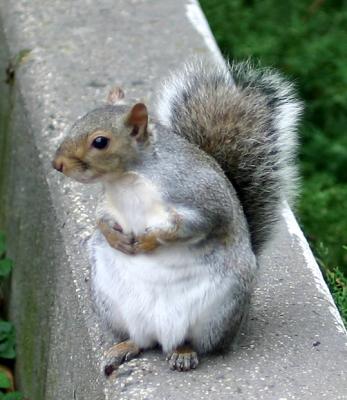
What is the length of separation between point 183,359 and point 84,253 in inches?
19.5

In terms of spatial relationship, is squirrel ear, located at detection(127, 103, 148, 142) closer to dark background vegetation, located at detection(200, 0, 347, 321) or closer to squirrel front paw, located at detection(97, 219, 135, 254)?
squirrel front paw, located at detection(97, 219, 135, 254)

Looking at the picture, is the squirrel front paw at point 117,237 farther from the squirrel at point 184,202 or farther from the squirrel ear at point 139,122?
the squirrel ear at point 139,122

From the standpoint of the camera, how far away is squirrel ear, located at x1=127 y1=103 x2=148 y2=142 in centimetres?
225

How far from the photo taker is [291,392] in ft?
7.56

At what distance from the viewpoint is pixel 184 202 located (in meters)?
2.26

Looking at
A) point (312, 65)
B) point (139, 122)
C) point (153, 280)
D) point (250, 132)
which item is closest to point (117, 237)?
point (153, 280)

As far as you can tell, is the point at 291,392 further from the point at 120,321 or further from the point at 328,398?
the point at 120,321

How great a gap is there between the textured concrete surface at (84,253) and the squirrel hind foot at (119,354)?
2cm

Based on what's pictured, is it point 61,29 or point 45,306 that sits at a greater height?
point 61,29

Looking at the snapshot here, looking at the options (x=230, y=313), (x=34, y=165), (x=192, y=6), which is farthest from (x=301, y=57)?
(x=230, y=313)

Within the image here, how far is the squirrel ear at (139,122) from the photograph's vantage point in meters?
2.25

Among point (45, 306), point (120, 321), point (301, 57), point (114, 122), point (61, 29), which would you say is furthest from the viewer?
point (301, 57)

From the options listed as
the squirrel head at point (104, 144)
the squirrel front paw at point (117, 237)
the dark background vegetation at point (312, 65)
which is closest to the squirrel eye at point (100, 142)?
the squirrel head at point (104, 144)

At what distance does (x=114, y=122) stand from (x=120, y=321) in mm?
440
